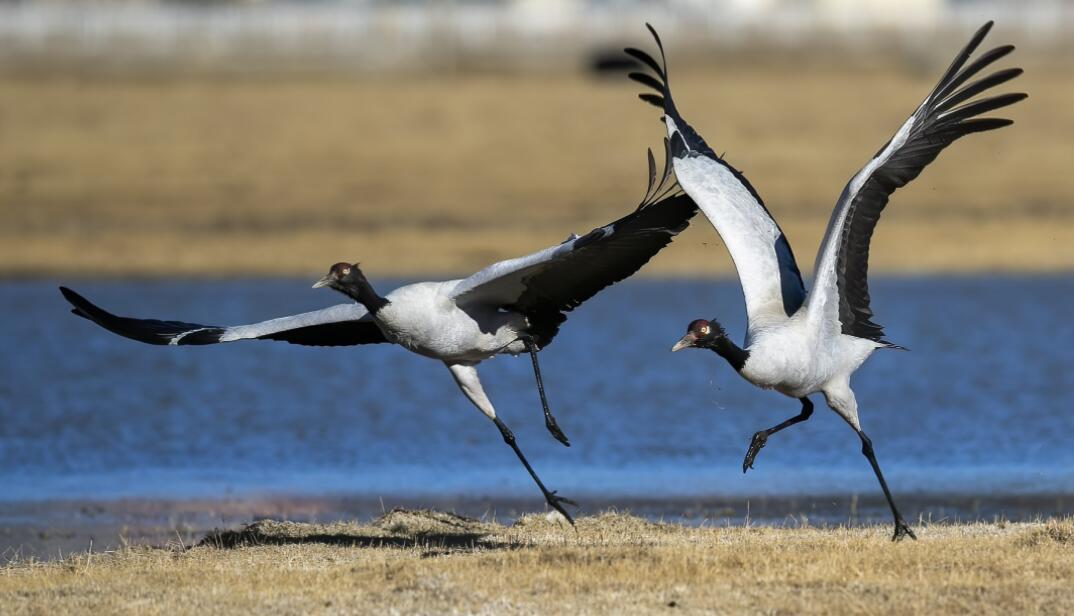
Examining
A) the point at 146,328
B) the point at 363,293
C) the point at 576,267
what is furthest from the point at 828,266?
the point at 146,328

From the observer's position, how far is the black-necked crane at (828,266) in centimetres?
919

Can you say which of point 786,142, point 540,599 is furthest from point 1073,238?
point 540,599

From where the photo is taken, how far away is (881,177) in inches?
367

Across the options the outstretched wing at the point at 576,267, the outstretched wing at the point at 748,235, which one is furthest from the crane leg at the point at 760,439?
the outstretched wing at the point at 576,267

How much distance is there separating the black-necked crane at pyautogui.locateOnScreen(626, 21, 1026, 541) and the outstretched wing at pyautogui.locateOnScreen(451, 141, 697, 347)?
269 millimetres

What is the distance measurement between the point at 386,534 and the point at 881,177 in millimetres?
3541

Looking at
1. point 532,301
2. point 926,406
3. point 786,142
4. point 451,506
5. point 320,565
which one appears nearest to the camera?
point 320,565

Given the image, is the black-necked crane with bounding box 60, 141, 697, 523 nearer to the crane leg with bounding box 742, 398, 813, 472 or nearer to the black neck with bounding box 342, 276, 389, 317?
the black neck with bounding box 342, 276, 389, 317

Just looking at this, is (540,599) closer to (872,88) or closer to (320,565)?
(320,565)

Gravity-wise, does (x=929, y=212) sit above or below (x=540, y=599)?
above

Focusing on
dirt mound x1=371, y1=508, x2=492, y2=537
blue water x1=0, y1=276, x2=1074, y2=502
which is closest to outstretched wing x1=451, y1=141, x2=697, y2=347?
dirt mound x1=371, y1=508, x2=492, y2=537

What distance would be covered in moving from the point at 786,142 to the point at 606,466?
18110 mm

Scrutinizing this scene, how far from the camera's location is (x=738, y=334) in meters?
20.5

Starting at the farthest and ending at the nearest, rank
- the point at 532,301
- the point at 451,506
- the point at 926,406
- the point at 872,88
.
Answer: the point at 872,88 → the point at 926,406 → the point at 451,506 → the point at 532,301
